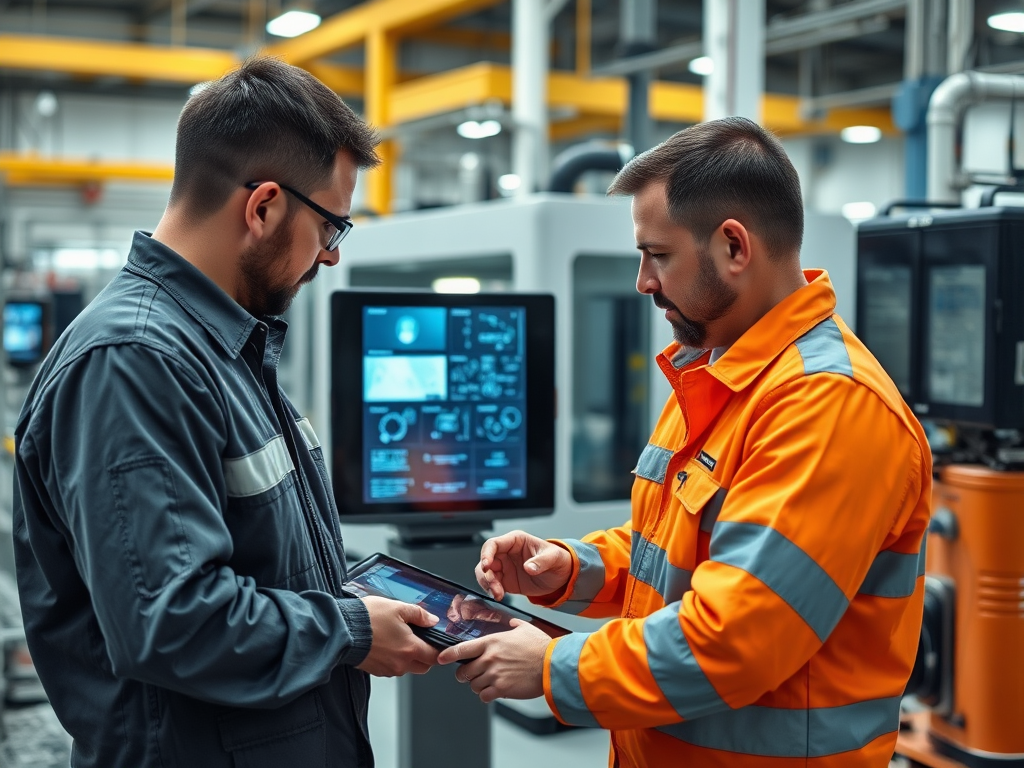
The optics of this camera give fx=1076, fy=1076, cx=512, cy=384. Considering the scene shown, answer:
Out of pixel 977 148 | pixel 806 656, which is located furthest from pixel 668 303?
pixel 977 148

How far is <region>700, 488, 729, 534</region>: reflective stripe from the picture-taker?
163cm

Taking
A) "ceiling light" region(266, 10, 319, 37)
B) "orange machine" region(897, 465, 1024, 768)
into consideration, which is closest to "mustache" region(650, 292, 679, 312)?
"orange machine" region(897, 465, 1024, 768)

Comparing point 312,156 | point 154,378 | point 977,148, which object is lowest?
point 154,378

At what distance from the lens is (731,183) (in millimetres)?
1667

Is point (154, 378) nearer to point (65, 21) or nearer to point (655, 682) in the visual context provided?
point (655, 682)

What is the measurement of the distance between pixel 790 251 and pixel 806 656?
0.63m

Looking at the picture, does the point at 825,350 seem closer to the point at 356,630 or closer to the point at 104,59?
the point at 356,630

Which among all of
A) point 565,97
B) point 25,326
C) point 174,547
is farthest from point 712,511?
point 565,97

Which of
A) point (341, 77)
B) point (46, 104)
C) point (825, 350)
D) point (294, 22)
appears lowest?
point (825, 350)

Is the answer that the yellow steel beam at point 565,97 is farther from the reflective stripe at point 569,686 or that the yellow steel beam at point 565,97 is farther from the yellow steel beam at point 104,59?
the reflective stripe at point 569,686

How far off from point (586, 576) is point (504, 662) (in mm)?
378

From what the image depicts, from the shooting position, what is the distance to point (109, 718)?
1.47 metres

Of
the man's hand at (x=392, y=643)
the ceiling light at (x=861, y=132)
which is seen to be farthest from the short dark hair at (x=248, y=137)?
the ceiling light at (x=861, y=132)

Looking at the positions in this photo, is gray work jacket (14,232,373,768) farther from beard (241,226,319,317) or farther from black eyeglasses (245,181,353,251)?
black eyeglasses (245,181,353,251)
